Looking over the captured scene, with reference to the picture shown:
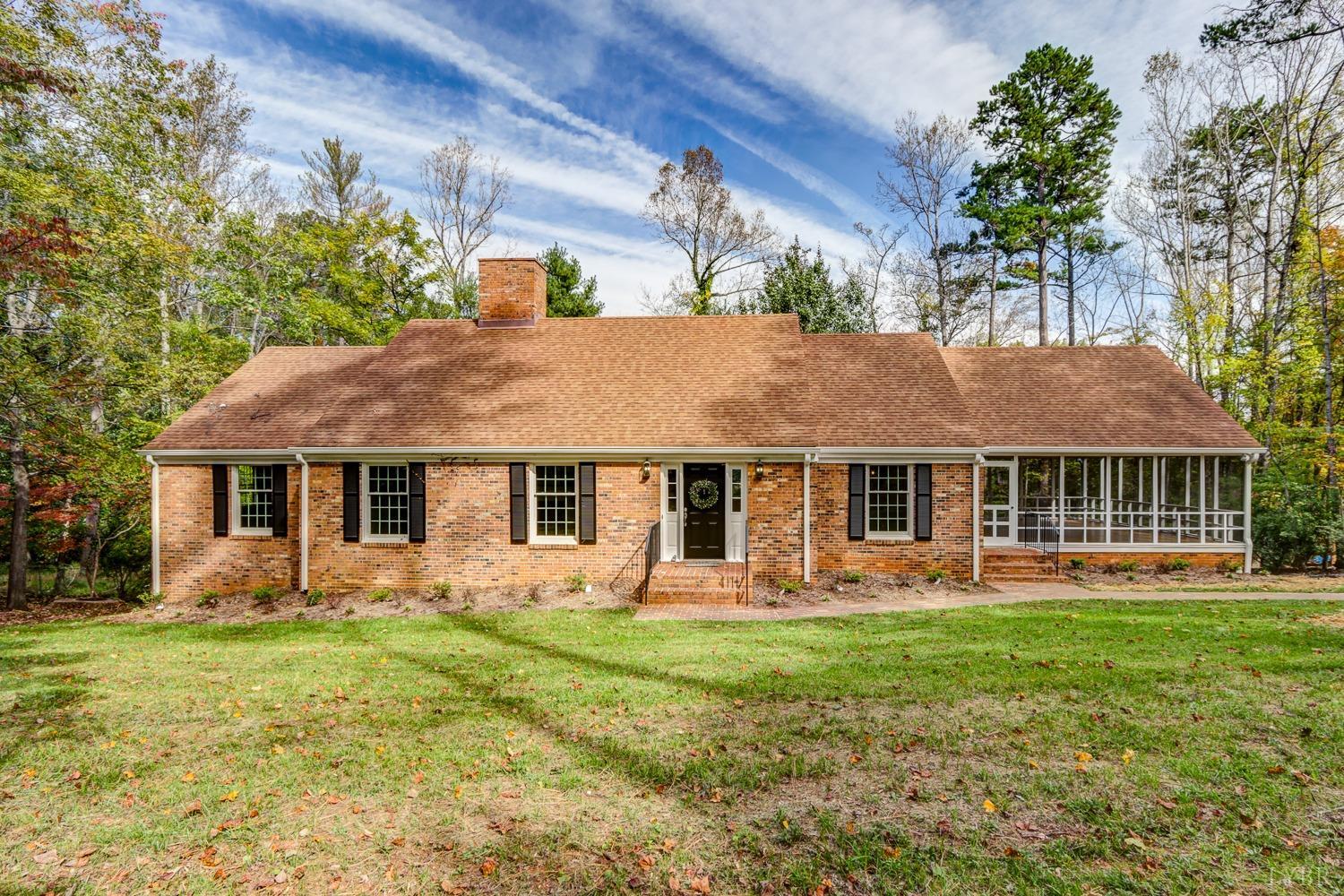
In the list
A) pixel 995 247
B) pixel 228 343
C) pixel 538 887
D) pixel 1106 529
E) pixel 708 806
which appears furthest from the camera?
pixel 995 247

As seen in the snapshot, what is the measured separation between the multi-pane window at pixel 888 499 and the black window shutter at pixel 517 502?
24.4 feet

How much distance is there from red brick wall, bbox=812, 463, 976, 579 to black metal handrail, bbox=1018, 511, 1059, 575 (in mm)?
2819

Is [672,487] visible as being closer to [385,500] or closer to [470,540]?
[470,540]

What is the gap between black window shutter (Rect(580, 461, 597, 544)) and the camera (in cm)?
1256

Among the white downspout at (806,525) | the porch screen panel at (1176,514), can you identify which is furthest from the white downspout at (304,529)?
the porch screen panel at (1176,514)

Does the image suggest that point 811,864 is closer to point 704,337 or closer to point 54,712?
point 54,712

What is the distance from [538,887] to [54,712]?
5.98m

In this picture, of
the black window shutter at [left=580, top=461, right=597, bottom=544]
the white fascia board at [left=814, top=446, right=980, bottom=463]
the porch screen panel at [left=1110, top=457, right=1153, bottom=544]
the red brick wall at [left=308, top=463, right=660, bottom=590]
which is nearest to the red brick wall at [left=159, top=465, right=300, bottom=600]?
the red brick wall at [left=308, top=463, right=660, bottom=590]

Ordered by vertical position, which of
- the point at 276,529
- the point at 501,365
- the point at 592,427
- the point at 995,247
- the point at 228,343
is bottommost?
the point at 276,529

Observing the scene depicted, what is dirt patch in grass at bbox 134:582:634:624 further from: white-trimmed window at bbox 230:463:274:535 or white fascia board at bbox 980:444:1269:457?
white fascia board at bbox 980:444:1269:457

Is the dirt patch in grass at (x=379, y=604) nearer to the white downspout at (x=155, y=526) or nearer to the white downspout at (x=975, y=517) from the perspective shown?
the white downspout at (x=155, y=526)

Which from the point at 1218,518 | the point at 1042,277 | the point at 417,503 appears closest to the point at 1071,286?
the point at 1042,277

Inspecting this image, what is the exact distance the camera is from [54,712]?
19.9 feet

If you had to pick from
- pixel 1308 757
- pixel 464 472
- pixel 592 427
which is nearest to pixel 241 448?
pixel 464 472
